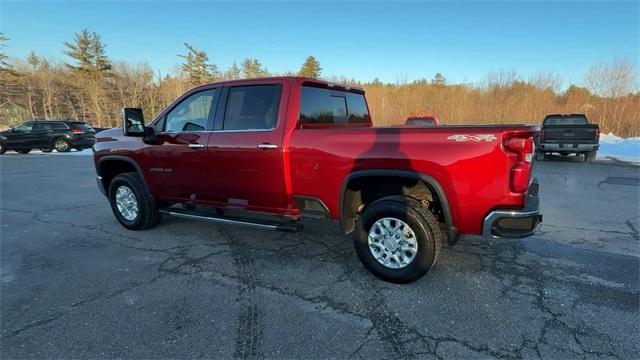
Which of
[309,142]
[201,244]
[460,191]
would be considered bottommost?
[201,244]

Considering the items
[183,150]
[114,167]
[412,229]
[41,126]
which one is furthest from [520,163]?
[41,126]

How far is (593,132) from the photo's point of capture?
12.7m

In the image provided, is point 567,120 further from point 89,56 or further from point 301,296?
point 89,56

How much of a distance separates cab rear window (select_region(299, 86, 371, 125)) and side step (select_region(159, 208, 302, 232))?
1187 mm

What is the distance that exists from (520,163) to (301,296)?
2251 mm

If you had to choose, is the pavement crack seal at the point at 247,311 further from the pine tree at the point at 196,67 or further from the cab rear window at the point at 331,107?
the pine tree at the point at 196,67

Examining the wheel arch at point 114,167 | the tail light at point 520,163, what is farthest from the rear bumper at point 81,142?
the tail light at point 520,163

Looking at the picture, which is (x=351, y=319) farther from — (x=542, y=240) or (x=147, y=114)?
(x=147, y=114)

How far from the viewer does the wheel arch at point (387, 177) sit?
10.4 ft

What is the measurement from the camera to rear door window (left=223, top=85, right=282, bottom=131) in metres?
3.99

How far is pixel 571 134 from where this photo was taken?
42.8ft

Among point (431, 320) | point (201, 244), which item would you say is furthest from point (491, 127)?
point (201, 244)

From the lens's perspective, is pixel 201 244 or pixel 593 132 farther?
pixel 593 132

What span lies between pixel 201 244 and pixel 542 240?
14.8 ft
